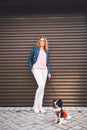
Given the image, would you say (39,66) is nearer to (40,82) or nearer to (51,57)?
(40,82)

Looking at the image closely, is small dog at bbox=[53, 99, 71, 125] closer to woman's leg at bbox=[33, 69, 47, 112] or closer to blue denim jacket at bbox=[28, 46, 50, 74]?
woman's leg at bbox=[33, 69, 47, 112]

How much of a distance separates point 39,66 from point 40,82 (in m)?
0.48

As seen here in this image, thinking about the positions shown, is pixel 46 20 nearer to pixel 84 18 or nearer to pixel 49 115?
pixel 84 18

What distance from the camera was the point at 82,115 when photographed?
5.79 m

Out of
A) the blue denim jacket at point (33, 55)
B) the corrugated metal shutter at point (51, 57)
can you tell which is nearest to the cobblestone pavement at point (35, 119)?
the corrugated metal shutter at point (51, 57)

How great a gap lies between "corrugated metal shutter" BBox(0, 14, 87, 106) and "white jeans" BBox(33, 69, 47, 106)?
0.51 metres

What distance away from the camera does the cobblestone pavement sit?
489 centimetres

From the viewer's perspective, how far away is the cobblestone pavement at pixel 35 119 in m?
4.89

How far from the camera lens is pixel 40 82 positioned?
6113 mm

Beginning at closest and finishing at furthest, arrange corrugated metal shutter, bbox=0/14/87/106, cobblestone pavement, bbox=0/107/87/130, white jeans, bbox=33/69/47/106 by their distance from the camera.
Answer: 1. cobblestone pavement, bbox=0/107/87/130
2. white jeans, bbox=33/69/47/106
3. corrugated metal shutter, bbox=0/14/87/106

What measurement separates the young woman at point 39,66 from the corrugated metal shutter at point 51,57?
18.7 inches

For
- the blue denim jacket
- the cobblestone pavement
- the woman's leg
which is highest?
the blue denim jacket

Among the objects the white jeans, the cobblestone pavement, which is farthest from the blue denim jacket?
the cobblestone pavement

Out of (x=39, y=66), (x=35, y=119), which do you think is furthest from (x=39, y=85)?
(x=35, y=119)
